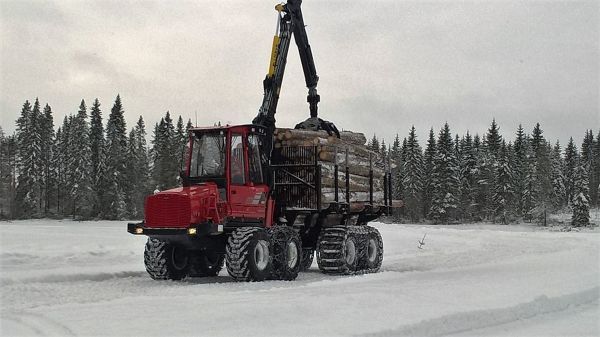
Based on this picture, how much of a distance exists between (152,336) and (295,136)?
10426 millimetres

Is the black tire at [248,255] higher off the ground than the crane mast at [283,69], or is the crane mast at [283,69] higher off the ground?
the crane mast at [283,69]

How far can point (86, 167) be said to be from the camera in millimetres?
76625

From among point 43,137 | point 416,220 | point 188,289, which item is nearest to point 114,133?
point 43,137

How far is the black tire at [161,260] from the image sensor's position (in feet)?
49.6

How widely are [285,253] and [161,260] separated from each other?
2.99 meters

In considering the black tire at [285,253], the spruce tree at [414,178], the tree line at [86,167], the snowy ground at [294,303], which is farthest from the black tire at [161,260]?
the spruce tree at [414,178]

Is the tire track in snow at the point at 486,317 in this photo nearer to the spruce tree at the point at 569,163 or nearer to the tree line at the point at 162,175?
the tree line at the point at 162,175

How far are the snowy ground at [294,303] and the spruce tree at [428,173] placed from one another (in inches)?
2719

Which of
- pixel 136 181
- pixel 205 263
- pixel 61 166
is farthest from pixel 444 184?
pixel 205 263

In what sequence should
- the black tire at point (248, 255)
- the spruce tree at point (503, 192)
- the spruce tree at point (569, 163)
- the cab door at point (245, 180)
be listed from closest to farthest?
the black tire at point (248, 255), the cab door at point (245, 180), the spruce tree at point (503, 192), the spruce tree at point (569, 163)

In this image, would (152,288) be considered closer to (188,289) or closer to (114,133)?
(188,289)

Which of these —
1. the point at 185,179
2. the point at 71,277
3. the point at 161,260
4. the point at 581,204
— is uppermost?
the point at 185,179

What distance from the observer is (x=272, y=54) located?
59.4ft

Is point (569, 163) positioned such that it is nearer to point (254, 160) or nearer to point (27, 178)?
point (27, 178)
